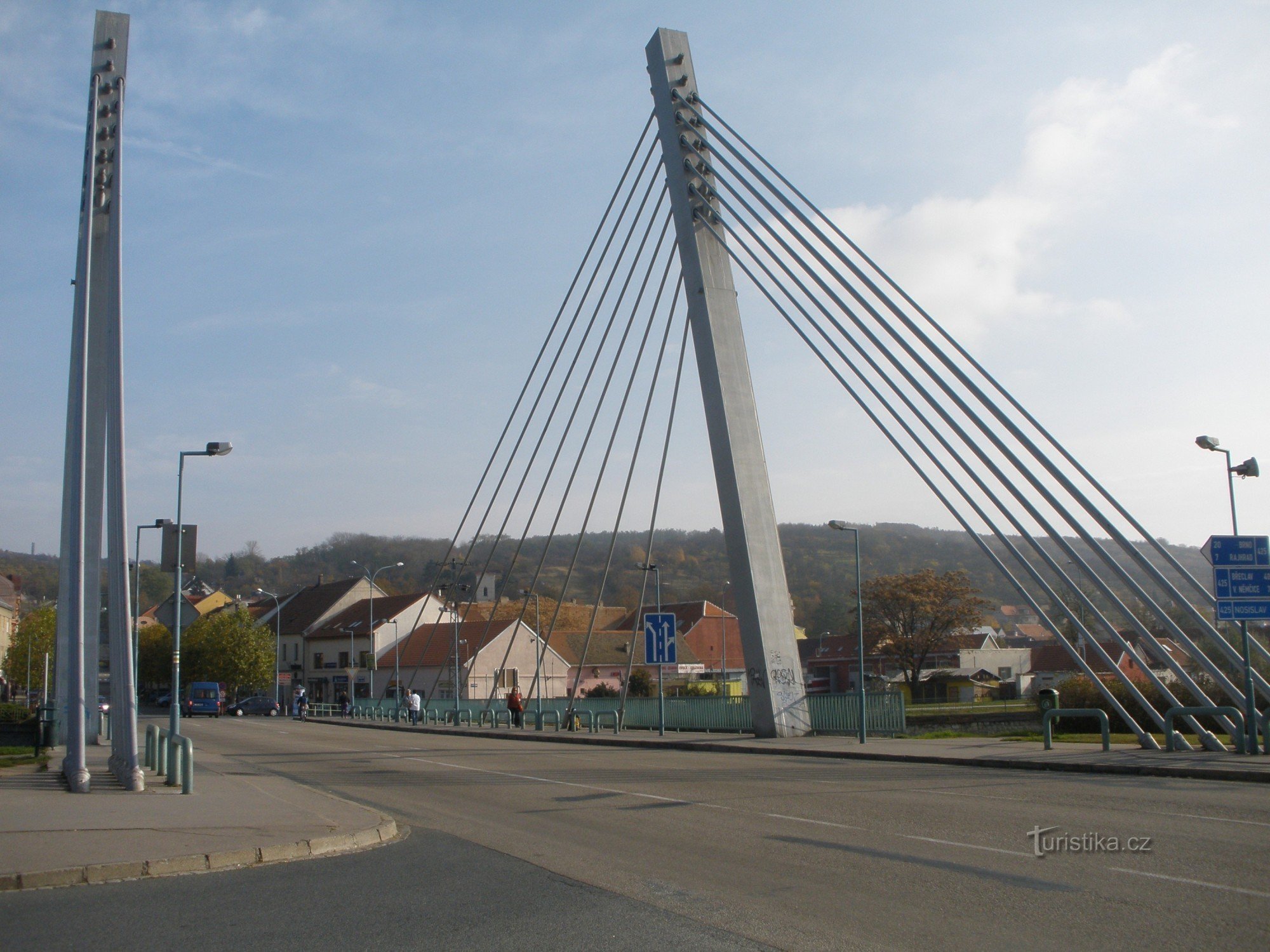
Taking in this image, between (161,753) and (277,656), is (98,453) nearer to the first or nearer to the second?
(161,753)

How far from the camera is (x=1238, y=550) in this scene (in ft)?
57.0

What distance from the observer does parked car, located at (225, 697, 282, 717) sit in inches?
2616

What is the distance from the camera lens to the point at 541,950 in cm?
592

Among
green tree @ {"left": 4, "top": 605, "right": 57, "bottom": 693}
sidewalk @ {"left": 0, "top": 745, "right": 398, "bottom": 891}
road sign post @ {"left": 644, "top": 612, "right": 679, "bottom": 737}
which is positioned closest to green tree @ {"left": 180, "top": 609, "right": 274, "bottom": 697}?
green tree @ {"left": 4, "top": 605, "right": 57, "bottom": 693}

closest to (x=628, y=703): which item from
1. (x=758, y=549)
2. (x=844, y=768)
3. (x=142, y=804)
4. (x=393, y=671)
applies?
(x=758, y=549)

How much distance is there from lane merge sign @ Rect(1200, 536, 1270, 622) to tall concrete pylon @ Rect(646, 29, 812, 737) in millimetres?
8544

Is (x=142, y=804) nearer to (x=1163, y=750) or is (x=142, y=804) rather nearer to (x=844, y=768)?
(x=844, y=768)

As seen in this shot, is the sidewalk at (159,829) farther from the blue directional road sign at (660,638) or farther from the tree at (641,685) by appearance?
the tree at (641,685)

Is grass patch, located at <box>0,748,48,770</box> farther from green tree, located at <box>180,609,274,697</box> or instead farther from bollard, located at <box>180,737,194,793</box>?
green tree, located at <box>180,609,274,697</box>

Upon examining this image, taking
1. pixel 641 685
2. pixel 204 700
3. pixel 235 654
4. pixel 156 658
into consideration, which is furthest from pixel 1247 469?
A: pixel 156 658

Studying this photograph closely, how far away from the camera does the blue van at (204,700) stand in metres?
63.1

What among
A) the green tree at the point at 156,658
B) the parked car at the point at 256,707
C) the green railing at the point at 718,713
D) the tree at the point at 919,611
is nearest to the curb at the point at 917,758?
the green railing at the point at 718,713

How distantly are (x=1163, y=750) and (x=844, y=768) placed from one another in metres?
5.42

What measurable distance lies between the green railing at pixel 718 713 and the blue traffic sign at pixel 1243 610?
8054mm
